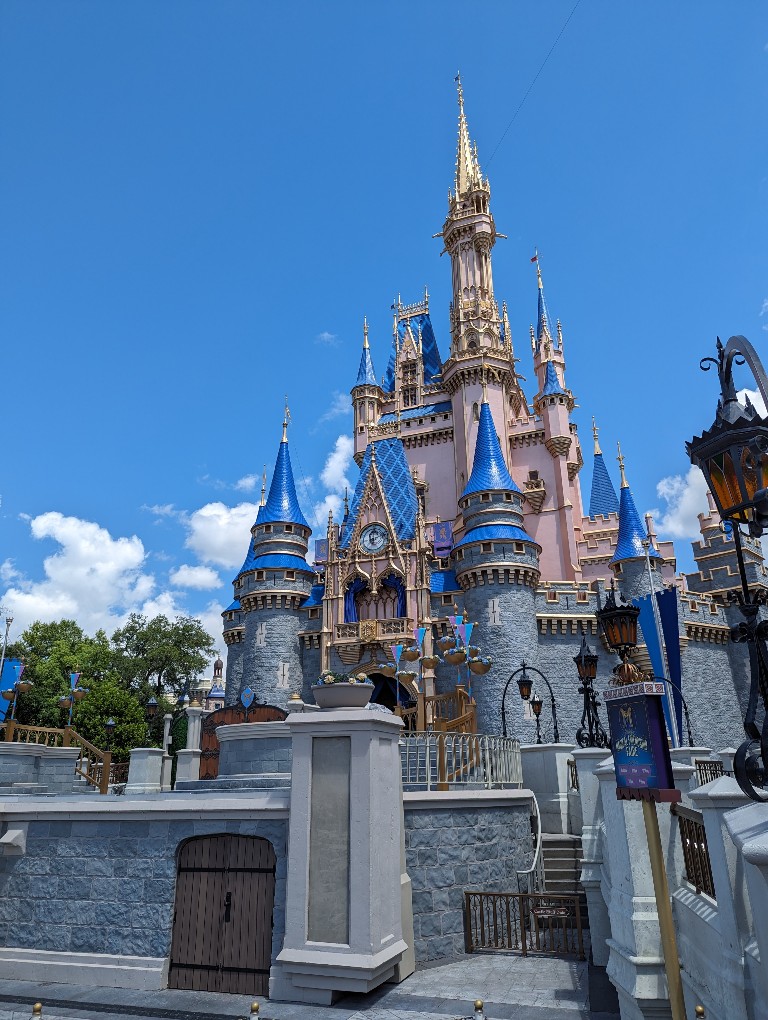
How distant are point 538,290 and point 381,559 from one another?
26.7 m

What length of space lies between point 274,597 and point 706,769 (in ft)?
80.4

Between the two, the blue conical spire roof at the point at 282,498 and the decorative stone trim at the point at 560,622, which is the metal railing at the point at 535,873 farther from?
the blue conical spire roof at the point at 282,498

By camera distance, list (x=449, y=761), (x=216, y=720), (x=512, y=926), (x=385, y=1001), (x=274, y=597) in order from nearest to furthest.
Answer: (x=385, y=1001)
(x=512, y=926)
(x=449, y=761)
(x=216, y=720)
(x=274, y=597)

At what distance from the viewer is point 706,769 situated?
14141mm

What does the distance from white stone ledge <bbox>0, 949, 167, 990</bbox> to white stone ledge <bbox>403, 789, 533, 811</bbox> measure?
3.93 metres

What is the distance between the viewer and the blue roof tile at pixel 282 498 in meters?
37.5

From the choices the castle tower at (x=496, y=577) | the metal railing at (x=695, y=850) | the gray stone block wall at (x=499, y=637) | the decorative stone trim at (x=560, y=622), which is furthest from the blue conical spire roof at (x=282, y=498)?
the metal railing at (x=695, y=850)

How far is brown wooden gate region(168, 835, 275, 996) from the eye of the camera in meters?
8.73

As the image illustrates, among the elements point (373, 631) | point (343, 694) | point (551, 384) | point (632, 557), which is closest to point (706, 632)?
point (632, 557)

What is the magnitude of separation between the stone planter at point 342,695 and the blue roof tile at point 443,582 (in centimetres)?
2467

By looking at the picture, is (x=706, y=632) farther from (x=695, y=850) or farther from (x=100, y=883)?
(x=100, y=883)

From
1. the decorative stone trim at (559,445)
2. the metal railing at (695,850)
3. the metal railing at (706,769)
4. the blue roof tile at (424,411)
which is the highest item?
the blue roof tile at (424,411)

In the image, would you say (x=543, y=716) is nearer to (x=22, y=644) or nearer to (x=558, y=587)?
(x=558, y=587)

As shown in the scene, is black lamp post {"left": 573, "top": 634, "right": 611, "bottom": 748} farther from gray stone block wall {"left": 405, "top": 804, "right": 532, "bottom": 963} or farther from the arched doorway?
the arched doorway
